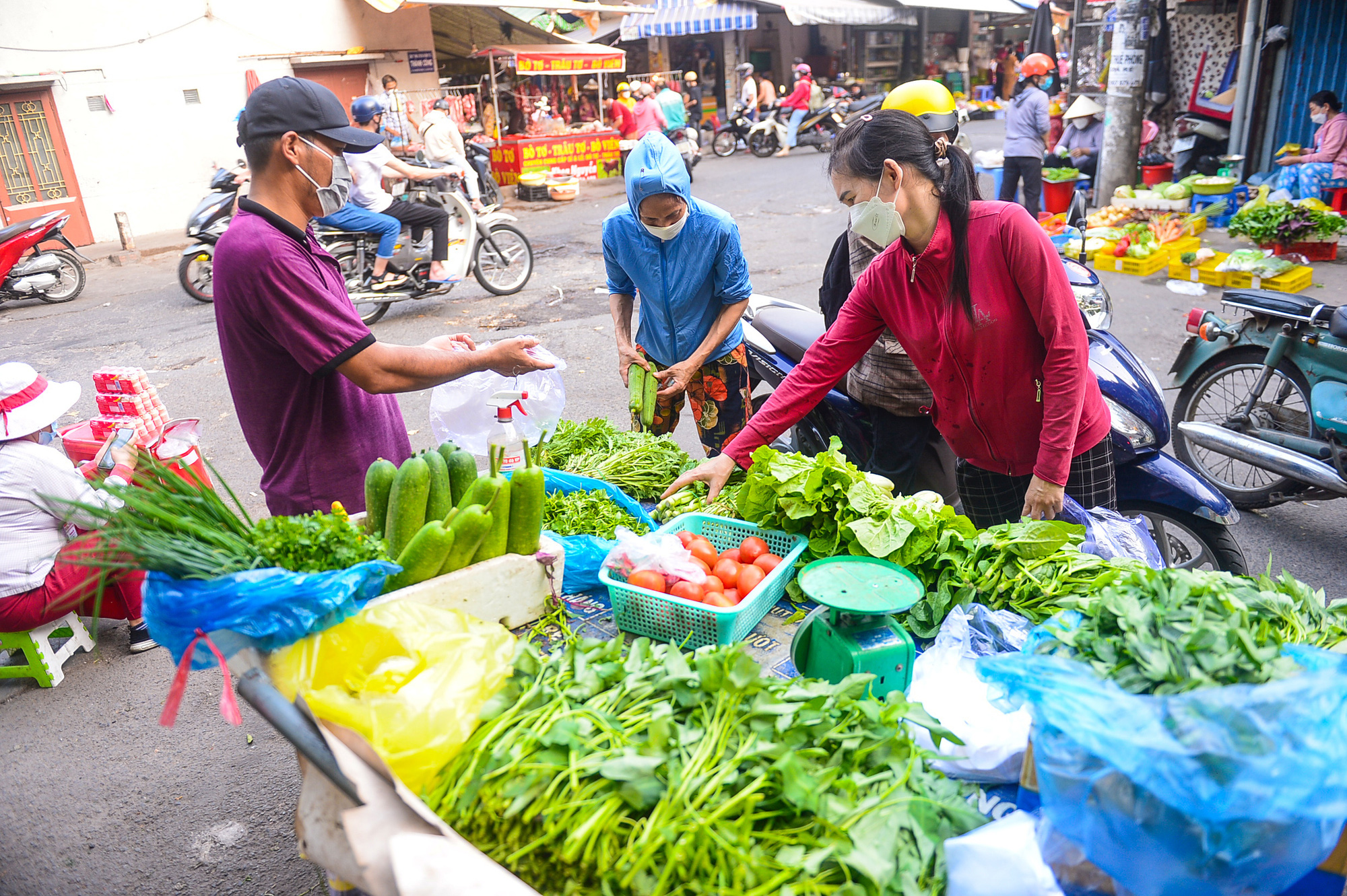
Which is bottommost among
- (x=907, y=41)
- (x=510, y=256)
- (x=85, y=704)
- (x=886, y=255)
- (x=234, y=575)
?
(x=85, y=704)

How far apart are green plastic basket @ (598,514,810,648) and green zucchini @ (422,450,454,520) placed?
42 centimetres

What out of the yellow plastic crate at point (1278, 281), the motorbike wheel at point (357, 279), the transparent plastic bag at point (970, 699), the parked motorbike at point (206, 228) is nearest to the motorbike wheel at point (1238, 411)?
the yellow plastic crate at point (1278, 281)

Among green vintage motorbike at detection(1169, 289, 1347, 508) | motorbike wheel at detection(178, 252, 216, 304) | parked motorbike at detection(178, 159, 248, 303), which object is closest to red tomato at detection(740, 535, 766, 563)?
green vintage motorbike at detection(1169, 289, 1347, 508)

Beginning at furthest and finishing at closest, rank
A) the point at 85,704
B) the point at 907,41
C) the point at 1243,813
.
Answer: the point at 907,41 < the point at 85,704 < the point at 1243,813

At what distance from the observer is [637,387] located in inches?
148

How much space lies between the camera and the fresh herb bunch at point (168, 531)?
5.27 feet

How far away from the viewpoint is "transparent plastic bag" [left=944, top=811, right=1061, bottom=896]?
1301 millimetres

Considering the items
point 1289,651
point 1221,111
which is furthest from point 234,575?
point 1221,111

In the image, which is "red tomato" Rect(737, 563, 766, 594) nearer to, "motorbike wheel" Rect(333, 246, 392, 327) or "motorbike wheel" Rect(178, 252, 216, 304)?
"motorbike wheel" Rect(333, 246, 392, 327)

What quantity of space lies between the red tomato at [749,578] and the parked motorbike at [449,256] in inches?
269

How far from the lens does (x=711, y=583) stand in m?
2.10

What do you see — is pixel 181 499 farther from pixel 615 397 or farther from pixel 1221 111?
pixel 1221 111

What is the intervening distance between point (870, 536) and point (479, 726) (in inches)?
41.6

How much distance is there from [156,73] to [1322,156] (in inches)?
639
